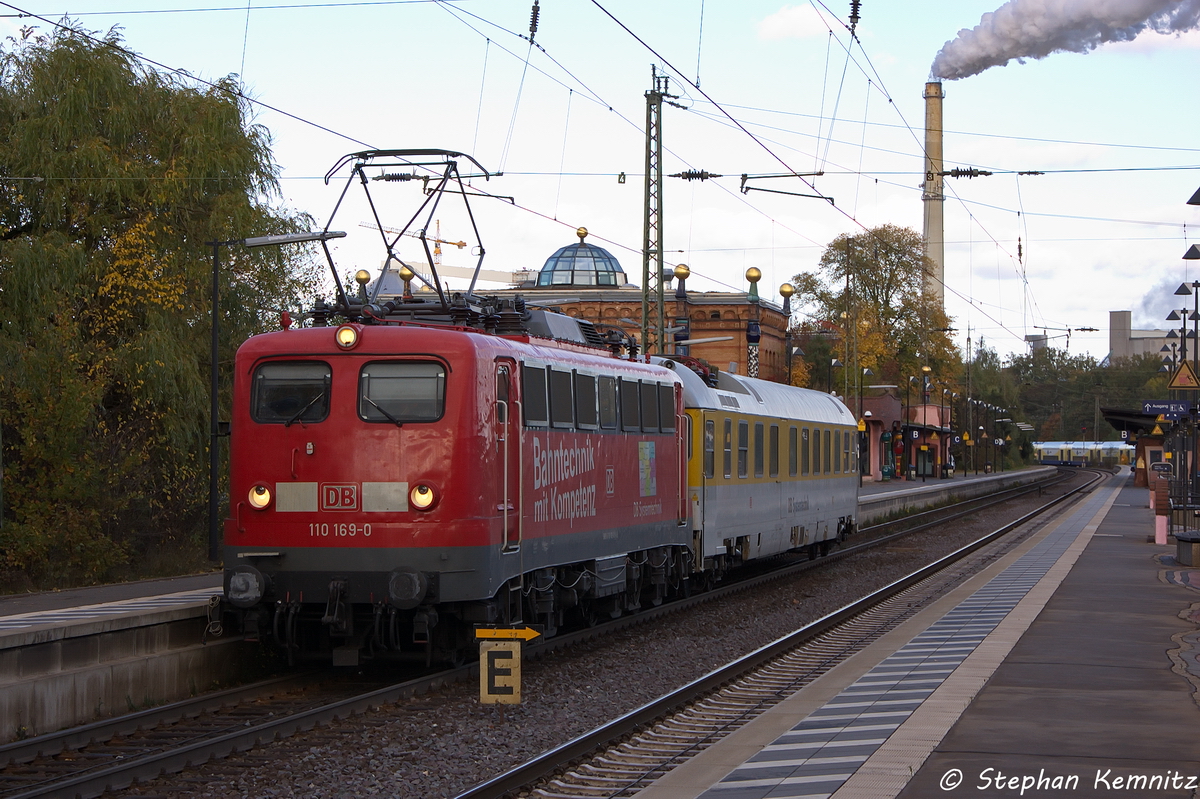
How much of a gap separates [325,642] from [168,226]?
1480cm

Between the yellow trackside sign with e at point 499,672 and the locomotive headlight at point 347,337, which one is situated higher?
the locomotive headlight at point 347,337

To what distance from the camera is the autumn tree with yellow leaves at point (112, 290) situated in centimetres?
2231

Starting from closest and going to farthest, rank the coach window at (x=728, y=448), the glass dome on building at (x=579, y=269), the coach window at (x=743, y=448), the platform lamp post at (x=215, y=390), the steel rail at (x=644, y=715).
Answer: the steel rail at (x=644, y=715), the coach window at (x=728, y=448), the coach window at (x=743, y=448), the platform lamp post at (x=215, y=390), the glass dome on building at (x=579, y=269)

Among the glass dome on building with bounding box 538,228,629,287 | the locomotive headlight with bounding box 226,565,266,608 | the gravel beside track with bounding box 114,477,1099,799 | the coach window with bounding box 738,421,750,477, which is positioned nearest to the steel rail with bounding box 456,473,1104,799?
the gravel beside track with bounding box 114,477,1099,799

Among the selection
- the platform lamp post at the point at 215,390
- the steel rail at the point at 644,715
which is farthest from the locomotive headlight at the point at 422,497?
the platform lamp post at the point at 215,390

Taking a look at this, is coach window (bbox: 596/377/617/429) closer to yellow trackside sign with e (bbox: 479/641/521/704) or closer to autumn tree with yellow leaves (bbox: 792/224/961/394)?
yellow trackside sign with e (bbox: 479/641/521/704)

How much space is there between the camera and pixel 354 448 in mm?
12781

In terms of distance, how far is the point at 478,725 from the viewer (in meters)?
11.3

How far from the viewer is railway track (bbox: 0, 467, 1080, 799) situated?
9.29 metres

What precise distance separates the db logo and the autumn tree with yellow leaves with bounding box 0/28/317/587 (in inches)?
420

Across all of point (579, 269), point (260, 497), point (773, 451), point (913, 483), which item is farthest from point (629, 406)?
point (579, 269)

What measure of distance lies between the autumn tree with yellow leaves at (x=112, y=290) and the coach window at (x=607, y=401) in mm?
10105

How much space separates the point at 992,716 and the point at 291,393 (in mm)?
6953

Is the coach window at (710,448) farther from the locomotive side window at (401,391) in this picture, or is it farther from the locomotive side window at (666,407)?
the locomotive side window at (401,391)
